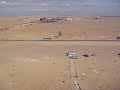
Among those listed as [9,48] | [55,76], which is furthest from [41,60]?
[9,48]

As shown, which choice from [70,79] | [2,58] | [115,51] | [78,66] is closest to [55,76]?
[70,79]

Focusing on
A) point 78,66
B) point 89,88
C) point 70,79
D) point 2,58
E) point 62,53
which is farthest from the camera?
point 62,53

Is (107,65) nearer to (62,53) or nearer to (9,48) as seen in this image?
(62,53)

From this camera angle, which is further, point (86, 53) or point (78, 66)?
point (86, 53)

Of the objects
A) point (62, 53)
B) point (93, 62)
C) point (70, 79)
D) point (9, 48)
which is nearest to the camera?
point (70, 79)

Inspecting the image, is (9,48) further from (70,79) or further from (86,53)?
(70,79)

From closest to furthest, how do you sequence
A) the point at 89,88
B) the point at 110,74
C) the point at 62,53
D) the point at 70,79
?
the point at 89,88 → the point at 70,79 → the point at 110,74 → the point at 62,53

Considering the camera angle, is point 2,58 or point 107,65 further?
point 2,58

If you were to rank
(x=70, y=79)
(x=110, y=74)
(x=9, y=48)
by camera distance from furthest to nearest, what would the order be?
(x=9, y=48)
(x=110, y=74)
(x=70, y=79)
